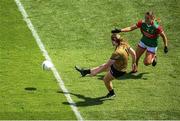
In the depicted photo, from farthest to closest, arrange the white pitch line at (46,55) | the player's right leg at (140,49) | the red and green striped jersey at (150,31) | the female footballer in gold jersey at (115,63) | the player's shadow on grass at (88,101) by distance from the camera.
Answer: the player's right leg at (140,49) < the red and green striped jersey at (150,31) < the player's shadow on grass at (88,101) < the female footballer in gold jersey at (115,63) < the white pitch line at (46,55)

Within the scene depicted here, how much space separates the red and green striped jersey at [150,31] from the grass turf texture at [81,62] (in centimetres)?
104

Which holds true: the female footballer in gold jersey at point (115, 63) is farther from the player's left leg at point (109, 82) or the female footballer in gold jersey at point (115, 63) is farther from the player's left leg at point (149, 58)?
the player's left leg at point (149, 58)

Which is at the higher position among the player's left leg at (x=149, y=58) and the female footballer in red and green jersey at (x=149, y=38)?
the female footballer in red and green jersey at (x=149, y=38)

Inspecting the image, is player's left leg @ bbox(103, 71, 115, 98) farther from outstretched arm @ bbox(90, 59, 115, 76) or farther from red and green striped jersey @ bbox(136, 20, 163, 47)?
red and green striped jersey @ bbox(136, 20, 163, 47)

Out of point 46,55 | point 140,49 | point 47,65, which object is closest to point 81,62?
point 46,55

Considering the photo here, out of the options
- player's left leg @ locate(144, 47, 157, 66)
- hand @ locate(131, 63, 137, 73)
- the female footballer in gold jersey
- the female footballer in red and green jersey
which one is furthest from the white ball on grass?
player's left leg @ locate(144, 47, 157, 66)

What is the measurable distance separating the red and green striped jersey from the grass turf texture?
3.40 feet

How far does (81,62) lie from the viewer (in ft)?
62.6

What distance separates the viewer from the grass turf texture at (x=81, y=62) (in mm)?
16156

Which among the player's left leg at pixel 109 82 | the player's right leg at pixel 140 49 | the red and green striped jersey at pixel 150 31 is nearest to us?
the player's left leg at pixel 109 82

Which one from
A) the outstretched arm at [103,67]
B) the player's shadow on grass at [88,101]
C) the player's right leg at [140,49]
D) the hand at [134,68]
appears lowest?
the player's shadow on grass at [88,101]

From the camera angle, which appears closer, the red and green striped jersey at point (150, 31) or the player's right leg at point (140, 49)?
the red and green striped jersey at point (150, 31)

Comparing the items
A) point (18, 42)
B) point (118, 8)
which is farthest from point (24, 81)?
point (118, 8)

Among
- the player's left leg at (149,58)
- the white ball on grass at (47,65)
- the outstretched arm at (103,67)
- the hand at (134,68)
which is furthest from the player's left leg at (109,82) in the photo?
the player's left leg at (149,58)
